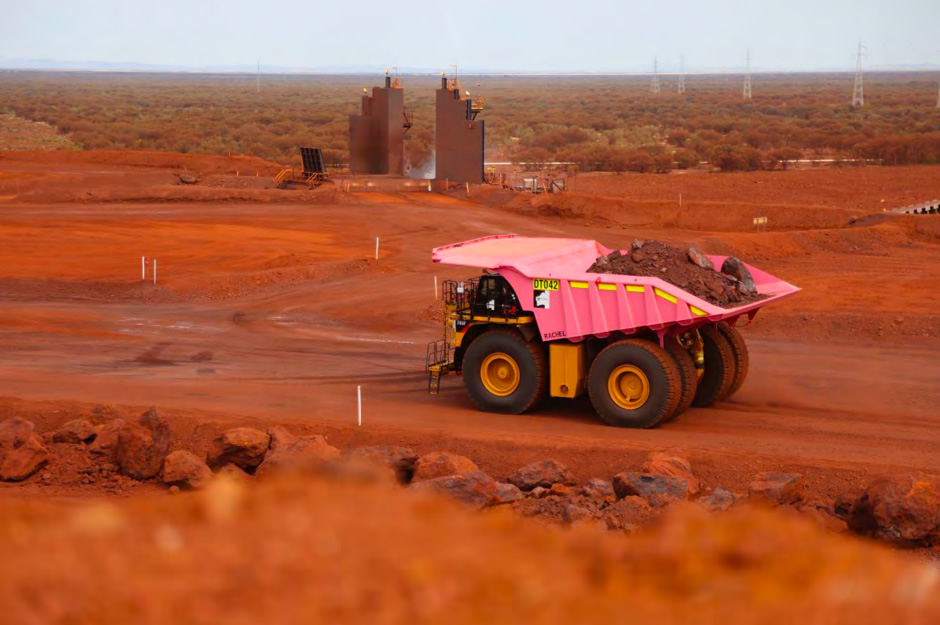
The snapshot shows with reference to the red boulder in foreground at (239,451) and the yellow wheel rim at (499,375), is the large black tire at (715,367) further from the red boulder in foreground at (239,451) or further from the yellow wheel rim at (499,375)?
the red boulder in foreground at (239,451)

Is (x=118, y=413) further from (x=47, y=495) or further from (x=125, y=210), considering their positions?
(x=125, y=210)

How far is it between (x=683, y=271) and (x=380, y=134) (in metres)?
38.8

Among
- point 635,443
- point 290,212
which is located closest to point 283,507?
point 635,443

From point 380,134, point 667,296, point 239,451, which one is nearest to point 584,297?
point 667,296

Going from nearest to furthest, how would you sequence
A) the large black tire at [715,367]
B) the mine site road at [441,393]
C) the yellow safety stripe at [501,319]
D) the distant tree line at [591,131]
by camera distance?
the mine site road at [441,393] < the yellow safety stripe at [501,319] < the large black tire at [715,367] < the distant tree line at [591,131]

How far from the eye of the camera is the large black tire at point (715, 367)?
1744cm

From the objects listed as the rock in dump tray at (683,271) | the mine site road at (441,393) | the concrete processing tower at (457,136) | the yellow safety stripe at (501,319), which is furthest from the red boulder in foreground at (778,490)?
the concrete processing tower at (457,136)

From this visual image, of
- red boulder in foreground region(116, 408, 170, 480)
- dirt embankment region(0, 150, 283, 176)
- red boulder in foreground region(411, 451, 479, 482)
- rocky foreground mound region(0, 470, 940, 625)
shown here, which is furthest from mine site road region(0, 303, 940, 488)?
dirt embankment region(0, 150, 283, 176)

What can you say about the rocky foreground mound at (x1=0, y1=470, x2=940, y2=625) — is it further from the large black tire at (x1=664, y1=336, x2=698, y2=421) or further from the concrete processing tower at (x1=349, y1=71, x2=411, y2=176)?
the concrete processing tower at (x1=349, y1=71, x2=411, y2=176)

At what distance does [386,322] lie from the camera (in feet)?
84.6

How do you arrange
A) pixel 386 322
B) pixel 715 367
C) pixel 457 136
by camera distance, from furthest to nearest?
pixel 457 136
pixel 386 322
pixel 715 367

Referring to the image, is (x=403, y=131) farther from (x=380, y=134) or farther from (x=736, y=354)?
(x=736, y=354)

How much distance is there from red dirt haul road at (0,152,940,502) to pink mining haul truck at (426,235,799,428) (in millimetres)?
497

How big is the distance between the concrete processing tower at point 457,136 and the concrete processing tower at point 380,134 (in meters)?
3.59
